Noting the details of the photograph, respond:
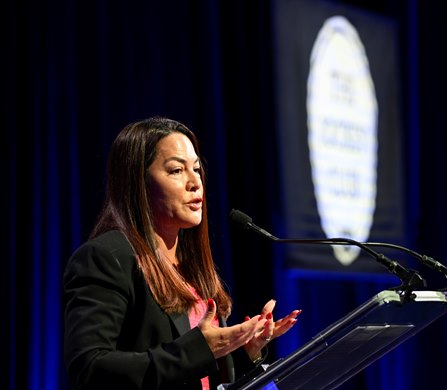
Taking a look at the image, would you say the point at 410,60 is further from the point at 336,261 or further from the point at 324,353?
the point at 324,353

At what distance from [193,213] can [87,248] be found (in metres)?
0.29

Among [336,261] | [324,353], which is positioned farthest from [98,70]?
[324,353]

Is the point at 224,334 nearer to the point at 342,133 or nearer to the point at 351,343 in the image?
the point at 351,343

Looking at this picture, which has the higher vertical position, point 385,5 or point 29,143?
point 385,5

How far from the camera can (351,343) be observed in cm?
173

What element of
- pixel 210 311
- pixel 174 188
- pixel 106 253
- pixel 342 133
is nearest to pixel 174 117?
pixel 342 133

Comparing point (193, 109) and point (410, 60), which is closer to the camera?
point (193, 109)

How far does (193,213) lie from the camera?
83.7 inches

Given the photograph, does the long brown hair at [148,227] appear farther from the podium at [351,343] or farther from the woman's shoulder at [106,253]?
the podium at [351,343]

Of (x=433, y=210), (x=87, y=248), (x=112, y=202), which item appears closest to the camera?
(x=87, y=248)

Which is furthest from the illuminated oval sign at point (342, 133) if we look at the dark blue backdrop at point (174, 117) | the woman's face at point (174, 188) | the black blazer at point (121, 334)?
the black blazer at point (121, 334)

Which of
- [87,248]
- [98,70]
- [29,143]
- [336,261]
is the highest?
[98,70]

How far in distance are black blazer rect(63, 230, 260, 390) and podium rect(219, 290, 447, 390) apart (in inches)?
4.6

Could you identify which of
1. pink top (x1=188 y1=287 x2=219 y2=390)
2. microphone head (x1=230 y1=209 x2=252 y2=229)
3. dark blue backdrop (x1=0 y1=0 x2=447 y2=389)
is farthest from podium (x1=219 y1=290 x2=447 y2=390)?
dark blue backdrop (x1=0 y1=0 x2=447 y2=389)
